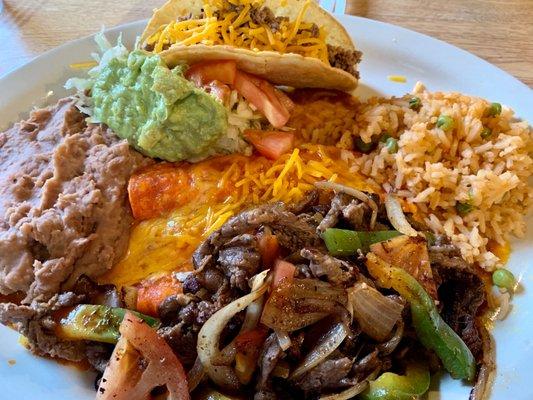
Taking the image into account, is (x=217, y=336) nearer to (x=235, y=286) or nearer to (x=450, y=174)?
(x=235, y=286)

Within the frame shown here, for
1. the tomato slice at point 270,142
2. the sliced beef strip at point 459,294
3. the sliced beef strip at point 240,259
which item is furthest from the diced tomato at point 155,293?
the sliced beef strip at point 459,294

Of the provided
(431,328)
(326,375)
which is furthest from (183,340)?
(431,328)

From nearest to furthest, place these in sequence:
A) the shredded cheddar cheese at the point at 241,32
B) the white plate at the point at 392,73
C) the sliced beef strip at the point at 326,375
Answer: the sliced beef strip at the point at 326,375
the white plate at the point at 392,73
the shredded cheddar cheese at the point at 241,32

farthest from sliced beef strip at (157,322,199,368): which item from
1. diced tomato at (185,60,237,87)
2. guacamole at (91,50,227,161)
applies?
diced tomato at (185,60,237,87)

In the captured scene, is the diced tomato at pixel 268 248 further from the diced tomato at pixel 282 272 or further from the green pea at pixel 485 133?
the green pea at pixel 485 133

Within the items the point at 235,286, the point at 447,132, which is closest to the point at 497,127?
the point at 447,132
